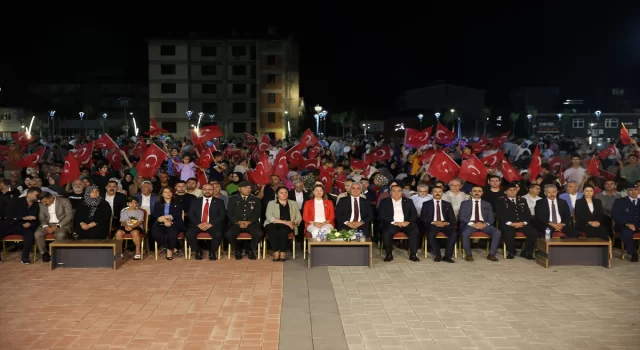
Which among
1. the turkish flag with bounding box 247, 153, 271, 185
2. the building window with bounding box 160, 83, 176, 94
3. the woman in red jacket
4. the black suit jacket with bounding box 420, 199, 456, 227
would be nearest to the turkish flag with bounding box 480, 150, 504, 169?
the black suit jacket with bounding box 420, 199, 456, 227

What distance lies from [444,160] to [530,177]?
7.73 ft

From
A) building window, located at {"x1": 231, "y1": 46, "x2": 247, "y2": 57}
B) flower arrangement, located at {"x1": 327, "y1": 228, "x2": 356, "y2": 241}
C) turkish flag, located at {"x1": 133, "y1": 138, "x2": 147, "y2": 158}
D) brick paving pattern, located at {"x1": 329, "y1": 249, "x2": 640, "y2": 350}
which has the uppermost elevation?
building window, located at {"x1": 231, "y1": 46, "x2": 247, "y2": 57}

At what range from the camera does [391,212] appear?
1196 cm

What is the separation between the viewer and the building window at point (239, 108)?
68.7m

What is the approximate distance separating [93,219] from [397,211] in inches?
229

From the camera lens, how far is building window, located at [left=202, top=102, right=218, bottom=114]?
68600 mm

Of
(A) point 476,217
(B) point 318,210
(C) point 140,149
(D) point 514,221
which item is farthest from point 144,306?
(C) point 140,149

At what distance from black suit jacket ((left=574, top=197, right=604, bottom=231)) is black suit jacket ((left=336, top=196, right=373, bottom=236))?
4097mm

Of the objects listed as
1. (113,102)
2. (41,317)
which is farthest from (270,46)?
(41,317)

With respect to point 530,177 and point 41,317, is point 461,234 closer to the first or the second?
point 530,177

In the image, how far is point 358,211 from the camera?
473 inches

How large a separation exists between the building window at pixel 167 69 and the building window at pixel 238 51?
22.4 feet

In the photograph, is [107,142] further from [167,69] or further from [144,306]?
[167,69]

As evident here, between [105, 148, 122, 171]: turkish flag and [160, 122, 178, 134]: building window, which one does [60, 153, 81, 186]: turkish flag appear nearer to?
[105, 148, 122, 171]: turkish flag
